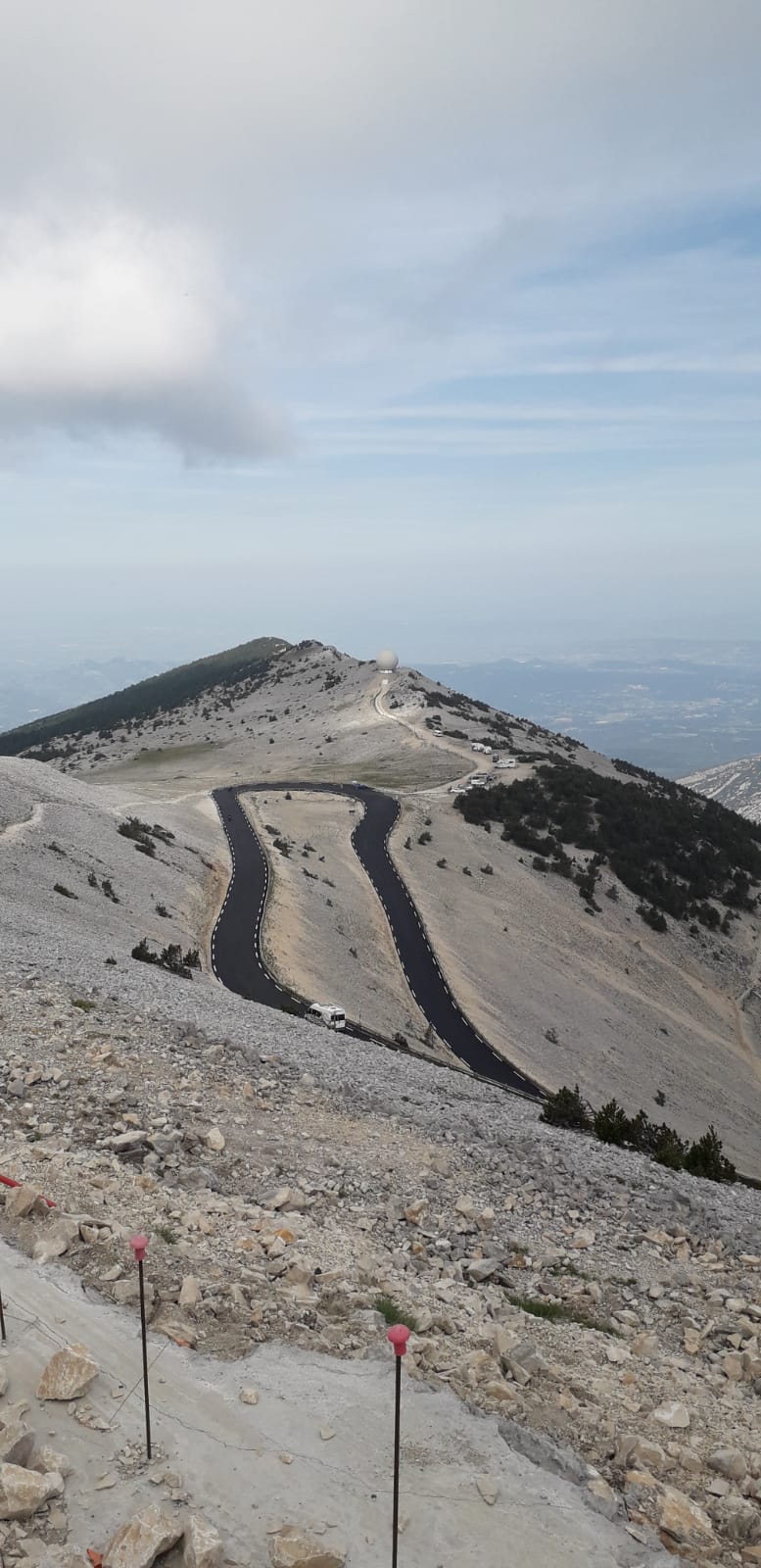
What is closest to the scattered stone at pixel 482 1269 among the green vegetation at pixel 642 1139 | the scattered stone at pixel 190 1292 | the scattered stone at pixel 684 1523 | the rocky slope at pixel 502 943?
the scattered stone at pixel 190 1292

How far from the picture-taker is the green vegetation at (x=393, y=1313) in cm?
1050

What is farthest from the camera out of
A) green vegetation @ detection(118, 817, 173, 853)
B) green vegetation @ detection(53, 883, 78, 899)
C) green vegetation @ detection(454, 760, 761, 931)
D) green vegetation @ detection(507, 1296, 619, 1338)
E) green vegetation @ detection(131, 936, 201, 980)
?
green vegetation @ detection(454, 760, 761, 931)

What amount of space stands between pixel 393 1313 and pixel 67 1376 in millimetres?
3983

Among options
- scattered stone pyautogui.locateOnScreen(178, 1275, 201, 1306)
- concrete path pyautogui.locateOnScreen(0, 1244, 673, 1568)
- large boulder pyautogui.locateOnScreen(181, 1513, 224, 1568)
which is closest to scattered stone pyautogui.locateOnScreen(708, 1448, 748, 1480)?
concrete path pyautogui.locateOnScreen(0, 1244, 673, 1568)

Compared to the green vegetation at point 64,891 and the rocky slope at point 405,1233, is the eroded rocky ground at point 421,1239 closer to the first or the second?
the rocky slope at point 405,1233

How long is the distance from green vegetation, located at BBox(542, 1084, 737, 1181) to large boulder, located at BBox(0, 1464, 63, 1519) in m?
14.1

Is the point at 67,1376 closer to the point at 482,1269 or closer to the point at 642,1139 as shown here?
the point at 482,1269

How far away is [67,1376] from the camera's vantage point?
8.62 meters

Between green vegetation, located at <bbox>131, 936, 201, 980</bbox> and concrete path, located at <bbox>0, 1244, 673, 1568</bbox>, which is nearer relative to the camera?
concrete path, located at <bbox>0, 1244, 673, 1568</bbox>

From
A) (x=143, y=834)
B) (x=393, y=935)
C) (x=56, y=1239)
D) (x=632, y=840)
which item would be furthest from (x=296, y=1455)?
(x=632, y=840)

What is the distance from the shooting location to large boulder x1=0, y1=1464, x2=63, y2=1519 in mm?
7289

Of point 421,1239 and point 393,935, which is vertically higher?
point 421,1239

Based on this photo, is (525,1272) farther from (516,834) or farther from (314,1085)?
(516,834)

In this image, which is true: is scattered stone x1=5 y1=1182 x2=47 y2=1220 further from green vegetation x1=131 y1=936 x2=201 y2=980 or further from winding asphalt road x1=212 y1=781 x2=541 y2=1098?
winding asphalt road x1=212 y1=781 x2=541 y2=1098
